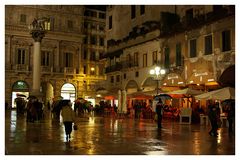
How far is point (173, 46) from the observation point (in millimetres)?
30469

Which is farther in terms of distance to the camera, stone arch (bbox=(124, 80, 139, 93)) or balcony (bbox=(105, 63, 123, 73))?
balcony (bbox=(105, 63, 123, 73))

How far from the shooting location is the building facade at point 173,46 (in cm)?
2536

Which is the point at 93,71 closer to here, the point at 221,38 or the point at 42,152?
the point at 221,38

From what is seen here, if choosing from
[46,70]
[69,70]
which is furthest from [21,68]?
[69,70]

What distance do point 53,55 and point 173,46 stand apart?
77.8 feet

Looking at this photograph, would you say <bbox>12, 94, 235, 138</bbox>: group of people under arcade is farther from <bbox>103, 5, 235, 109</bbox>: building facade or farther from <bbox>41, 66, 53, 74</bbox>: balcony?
<bbox>41, 66, 53, 74</bbox>: balcony

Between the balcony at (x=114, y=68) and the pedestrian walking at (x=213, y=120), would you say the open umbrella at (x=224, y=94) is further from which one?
the balcony at (x=114, y=68)

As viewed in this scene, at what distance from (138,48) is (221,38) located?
1152cm

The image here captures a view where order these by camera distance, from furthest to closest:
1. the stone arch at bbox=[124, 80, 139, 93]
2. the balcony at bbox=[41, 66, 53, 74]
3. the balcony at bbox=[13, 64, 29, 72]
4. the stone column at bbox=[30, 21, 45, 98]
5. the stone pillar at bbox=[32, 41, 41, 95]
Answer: the balcony at bbox=[41, 66, 53, 74], the balcony at bbox=[13, 64, 29, 72], the stone arch at bbox=[124, 80, 139, 93], the stone pillar at bbox=[32, 41, 41, 95], the stone column at bbox=[30, 21, 45, 98]

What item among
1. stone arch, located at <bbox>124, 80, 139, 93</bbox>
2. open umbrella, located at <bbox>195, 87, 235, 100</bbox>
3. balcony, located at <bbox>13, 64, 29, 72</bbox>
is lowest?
open umbrella, located at <bbox>195, 87, 235, 100</bbox>

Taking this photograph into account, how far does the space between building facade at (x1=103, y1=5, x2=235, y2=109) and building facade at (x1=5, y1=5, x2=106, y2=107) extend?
28.6 feet

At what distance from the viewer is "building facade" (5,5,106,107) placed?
1877 inches

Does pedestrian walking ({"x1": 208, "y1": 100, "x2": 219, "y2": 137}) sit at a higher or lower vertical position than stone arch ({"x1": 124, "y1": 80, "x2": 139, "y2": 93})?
lower

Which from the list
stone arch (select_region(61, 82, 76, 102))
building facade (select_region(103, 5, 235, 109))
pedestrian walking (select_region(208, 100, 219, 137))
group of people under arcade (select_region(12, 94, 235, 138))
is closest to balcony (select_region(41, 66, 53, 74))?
stone arch (select_region(61, 82, 76, 102))
